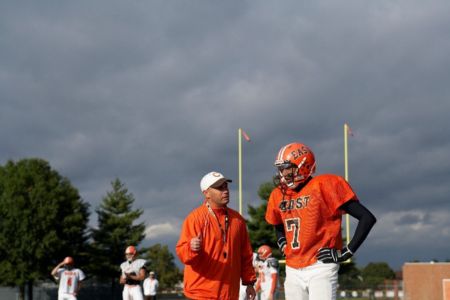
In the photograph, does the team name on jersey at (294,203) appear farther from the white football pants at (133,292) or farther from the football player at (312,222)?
the white football pants at (133,292)

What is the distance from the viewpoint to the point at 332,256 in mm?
6320

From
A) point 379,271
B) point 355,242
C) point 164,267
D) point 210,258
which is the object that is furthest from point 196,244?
point 379,271

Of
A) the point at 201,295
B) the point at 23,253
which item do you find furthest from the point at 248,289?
the point at 23,253

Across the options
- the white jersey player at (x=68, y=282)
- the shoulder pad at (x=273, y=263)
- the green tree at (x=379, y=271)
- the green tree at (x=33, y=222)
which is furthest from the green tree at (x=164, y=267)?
the shoulder pad at (x=273, y=263)

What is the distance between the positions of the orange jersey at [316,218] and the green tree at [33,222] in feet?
131

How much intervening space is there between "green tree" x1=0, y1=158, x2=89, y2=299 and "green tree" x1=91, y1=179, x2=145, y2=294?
10.9 feet

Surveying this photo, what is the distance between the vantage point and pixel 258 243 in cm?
5356

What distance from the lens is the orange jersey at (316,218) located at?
6.47m

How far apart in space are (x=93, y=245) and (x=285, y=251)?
Result: 4789cm

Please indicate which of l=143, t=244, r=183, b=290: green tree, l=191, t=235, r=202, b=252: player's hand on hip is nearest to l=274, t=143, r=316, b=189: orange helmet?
l=191, t=235, r=202, b=252: player's hand on hip

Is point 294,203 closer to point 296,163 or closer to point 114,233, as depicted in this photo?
point 296,163

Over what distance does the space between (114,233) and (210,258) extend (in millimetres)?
48157

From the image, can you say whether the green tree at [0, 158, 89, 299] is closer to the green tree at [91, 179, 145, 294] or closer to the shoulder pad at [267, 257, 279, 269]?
the green tree at [91, 179, 145, 294]

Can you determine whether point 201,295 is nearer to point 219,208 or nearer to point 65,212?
point 219,208
